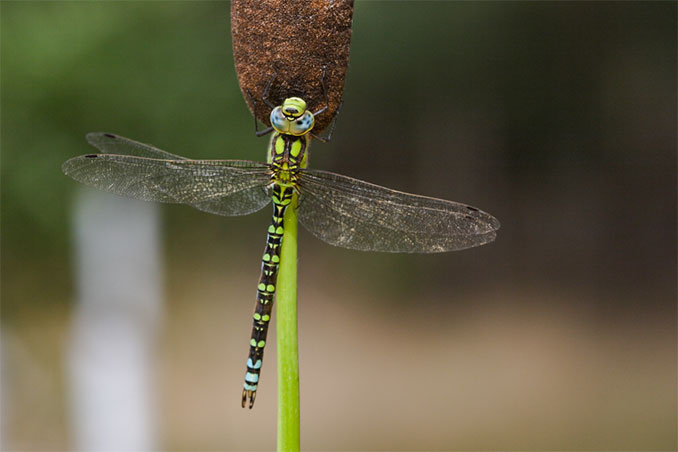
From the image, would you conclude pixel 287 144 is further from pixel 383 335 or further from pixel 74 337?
pixel 383 335

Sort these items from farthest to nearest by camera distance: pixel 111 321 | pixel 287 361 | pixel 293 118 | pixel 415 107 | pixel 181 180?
pixel 415 107 < pixel 111 321 < pixel 181 180 < pixel 293 118 < pixel 287 361

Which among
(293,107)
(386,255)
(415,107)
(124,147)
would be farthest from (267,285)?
(415,107)

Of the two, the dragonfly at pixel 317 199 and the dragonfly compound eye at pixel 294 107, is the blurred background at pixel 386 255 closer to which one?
the dragonfly at pixel 317 199

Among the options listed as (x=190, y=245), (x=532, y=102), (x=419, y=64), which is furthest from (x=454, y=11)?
(x=190, y=245)

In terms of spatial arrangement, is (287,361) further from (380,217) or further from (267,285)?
(380,217)

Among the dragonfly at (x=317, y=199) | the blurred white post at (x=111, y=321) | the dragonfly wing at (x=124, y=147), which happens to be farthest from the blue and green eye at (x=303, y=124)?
the blurred white post at (x=111, y=321)
